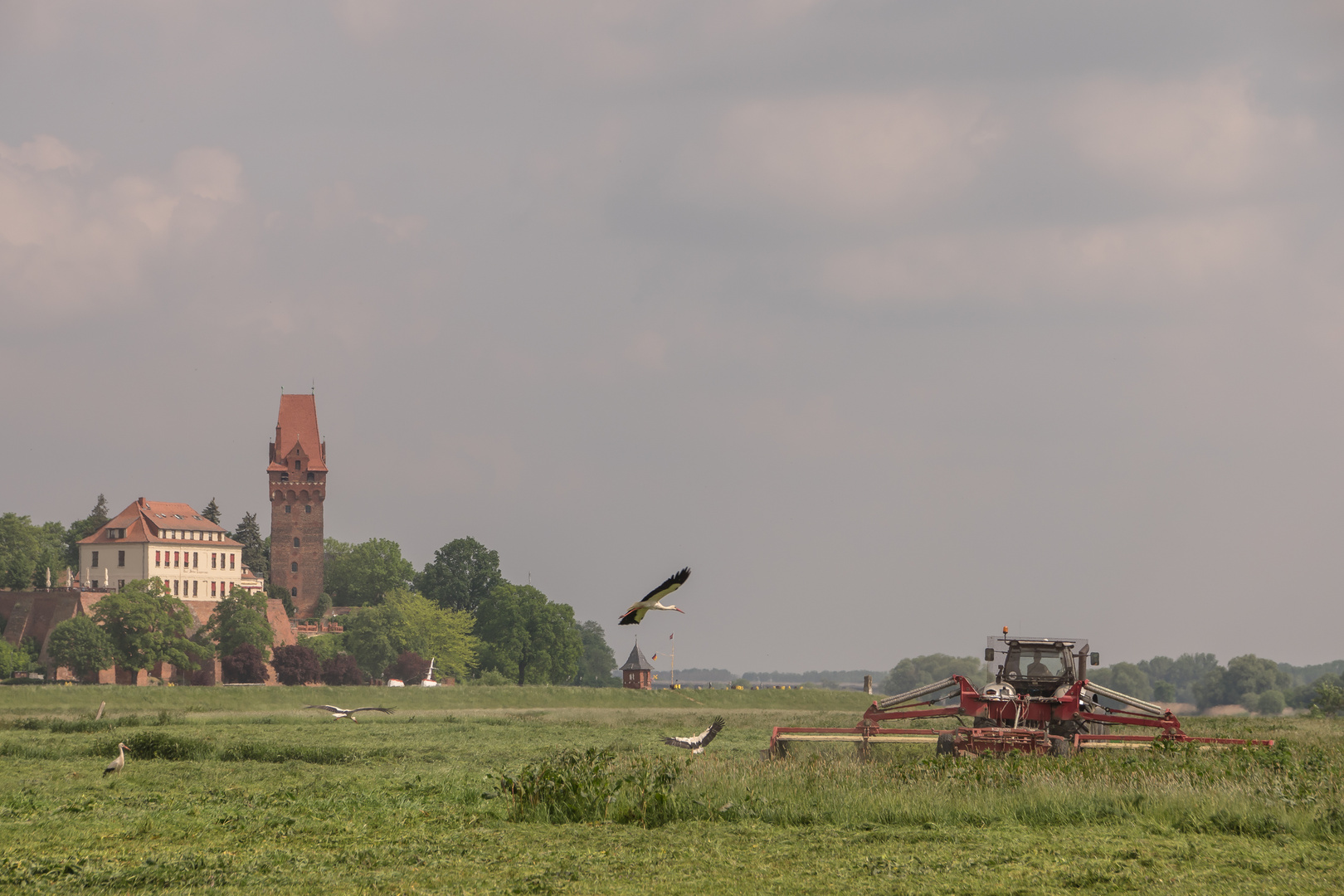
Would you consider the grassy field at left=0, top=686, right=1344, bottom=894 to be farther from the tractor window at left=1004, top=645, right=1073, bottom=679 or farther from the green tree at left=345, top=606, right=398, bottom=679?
the green tree at left=345, top=606, right=398, bottom=679

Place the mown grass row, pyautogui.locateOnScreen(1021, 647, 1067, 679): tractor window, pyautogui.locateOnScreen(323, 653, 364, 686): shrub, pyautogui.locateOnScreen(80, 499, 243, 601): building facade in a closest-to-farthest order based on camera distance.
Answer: pyautogui.locateOnScreen(1021, 647, 1067, 679): tractor window
the mown grass row
pyautogui.locateOnScreen(323, 653, 364, 686): shrub
pyautogui.locateOnScreen(80, 499, 243, 601): building facade

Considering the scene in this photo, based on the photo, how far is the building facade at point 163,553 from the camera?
154 metres

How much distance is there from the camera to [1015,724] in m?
23.6

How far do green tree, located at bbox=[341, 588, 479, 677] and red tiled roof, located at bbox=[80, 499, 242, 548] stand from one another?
101ft

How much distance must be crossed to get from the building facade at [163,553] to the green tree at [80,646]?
33421 millimetres

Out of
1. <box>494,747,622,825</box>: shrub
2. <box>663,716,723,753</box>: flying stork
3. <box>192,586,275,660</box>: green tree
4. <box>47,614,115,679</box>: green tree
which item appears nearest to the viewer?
<box>494,747,622,825</box>: shrub

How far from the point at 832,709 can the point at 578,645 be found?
63.3 m

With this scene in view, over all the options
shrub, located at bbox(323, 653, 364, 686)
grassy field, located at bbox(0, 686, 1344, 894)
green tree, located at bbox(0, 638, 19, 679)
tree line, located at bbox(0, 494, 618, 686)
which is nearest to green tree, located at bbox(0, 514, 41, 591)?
tree line, located at bbox(0, 494, 618, 686)

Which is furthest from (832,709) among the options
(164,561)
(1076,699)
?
(164,561)

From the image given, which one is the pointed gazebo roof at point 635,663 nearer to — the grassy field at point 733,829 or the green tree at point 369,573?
the green tree at point 369,573

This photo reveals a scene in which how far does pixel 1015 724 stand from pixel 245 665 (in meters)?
117

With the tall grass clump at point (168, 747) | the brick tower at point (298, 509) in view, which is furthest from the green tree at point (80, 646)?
the tall grass clump at point (168, 747)

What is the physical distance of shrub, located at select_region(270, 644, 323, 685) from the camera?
12962 centimetres

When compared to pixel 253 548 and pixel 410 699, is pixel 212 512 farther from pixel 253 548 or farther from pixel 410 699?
pixel 410 699
